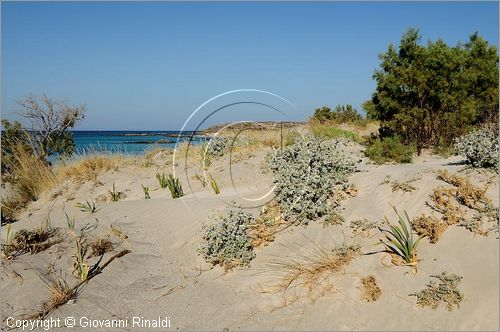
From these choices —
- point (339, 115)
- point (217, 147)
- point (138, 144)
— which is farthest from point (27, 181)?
point (138, 144)

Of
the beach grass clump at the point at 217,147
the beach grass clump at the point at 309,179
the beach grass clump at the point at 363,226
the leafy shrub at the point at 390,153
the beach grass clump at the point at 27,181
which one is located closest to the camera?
the beach grass clump at the point at 363,226

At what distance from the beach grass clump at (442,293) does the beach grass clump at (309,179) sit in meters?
2.07

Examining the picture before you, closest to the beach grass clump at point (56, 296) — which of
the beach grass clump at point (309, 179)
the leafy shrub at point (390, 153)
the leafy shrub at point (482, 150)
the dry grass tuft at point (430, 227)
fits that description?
the beach grass clump at point (309, 179)

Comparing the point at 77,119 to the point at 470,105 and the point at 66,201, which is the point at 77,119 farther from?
the point at 470,105

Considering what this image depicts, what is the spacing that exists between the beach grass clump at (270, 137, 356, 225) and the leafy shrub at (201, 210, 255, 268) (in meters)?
0.80

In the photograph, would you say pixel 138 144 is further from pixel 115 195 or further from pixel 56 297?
pixel 56 297

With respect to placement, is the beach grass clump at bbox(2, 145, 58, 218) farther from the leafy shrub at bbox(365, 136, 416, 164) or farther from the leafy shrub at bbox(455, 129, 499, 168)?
the leafy shrub at bbox(455, 129, 499, 168)

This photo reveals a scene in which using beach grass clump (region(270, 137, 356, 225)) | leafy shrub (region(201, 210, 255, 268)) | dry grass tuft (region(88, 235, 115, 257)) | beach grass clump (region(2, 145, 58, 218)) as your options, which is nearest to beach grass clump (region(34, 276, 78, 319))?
dry grass tuft (region(88, 235, 115, 257))

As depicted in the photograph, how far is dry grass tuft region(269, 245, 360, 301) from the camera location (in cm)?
484

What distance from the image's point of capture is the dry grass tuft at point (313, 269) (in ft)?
15.9

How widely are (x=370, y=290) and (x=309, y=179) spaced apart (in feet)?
7.98

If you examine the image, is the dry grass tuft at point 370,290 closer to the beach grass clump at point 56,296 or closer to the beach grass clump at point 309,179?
the beach grass clump at point 309,179

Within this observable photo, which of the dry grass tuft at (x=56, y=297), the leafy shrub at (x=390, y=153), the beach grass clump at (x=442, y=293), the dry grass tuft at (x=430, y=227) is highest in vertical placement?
the leafy shrub at (x=390, y=153)

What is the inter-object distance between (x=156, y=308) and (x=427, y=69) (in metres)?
10.9
